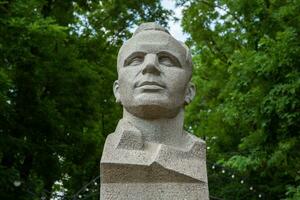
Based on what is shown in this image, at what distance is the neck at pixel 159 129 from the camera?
18.8ft

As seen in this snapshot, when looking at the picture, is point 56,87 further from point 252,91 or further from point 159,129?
point 159,129

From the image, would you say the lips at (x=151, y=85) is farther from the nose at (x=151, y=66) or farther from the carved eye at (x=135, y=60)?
the carved eye at (x=135, y=60)

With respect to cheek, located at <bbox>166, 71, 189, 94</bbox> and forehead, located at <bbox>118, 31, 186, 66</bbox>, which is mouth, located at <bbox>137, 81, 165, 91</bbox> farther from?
forehead, located at <bbox>118, 31, 186, 66</bbox>

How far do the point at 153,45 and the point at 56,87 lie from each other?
783 cm

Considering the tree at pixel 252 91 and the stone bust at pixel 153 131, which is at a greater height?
the tree at pixel 252 91

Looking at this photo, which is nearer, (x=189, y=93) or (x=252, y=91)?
(x=189, y=93)

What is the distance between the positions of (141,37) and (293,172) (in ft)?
19.0

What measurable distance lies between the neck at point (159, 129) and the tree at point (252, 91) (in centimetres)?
424

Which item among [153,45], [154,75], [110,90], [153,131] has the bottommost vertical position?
[153,131]

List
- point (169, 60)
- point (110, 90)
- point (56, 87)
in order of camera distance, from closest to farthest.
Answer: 1. point (169, 60)
2. point (56, 87)
3. point (110, 90)

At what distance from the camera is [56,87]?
1343cm

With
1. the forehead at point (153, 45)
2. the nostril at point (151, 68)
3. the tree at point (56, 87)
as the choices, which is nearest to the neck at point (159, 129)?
the nostril at point (151, 68)

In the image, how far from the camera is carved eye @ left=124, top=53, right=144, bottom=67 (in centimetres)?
588

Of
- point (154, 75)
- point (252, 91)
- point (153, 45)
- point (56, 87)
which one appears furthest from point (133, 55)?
point (56, 87)
